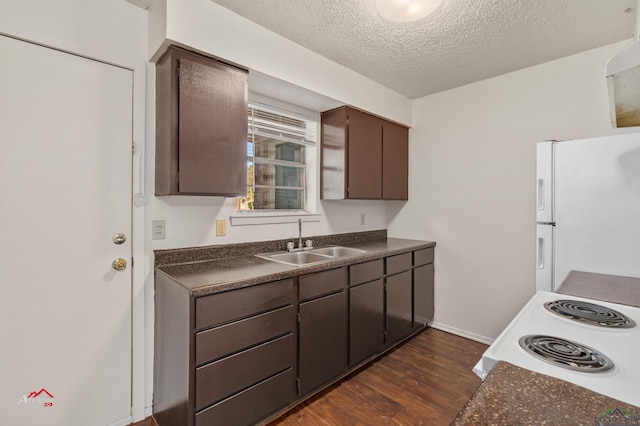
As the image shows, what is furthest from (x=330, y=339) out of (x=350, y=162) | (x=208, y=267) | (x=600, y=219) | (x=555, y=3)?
(x=555, y=3)

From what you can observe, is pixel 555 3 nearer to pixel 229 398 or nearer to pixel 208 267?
pixel 208 267

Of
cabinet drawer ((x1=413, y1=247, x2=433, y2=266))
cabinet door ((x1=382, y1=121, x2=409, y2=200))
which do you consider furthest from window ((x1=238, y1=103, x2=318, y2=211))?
cabinet drawer ((x1=413, y1=247, x2=433, y2=266))

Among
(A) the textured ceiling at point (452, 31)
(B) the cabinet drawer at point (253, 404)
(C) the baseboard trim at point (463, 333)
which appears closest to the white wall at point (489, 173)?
(C) the baseboard trim at point (463, 333)

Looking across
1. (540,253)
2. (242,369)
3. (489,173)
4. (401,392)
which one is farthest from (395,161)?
(242,369)

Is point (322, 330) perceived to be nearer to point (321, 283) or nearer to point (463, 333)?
point (321, 283)

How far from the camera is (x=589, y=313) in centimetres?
118

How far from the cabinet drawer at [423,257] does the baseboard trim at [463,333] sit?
28.4 inches

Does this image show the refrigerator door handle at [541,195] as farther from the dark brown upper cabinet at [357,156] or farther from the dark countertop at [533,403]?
the dark countertop at [533,403]

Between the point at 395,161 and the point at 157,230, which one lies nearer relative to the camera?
the point at 157,230

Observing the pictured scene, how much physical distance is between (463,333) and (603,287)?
174 cm

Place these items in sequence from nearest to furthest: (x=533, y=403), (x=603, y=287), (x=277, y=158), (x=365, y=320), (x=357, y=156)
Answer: (x=533, y=403)
(x=603, y=287)
(x=365, y=320)
(x=277, y=158)
(x=357, y=156)

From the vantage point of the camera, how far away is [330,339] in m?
2.09

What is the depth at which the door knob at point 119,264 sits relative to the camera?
5.82 ft

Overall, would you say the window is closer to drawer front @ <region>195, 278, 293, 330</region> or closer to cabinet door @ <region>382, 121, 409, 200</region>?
cabinet door @ <region>382, 121, 409, 200</region>
